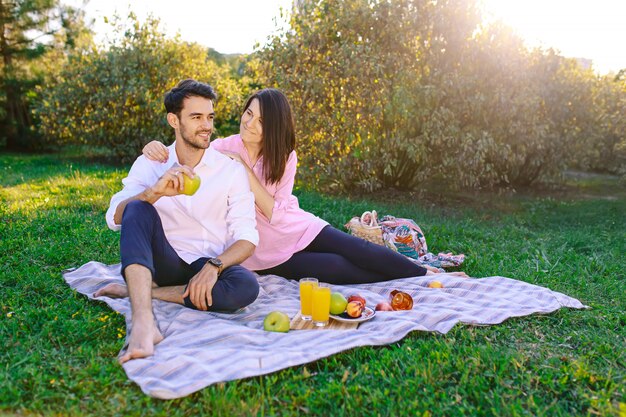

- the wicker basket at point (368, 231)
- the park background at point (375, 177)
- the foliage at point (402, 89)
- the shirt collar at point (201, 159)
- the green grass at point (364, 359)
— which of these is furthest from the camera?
the foliage at point (402, 89)

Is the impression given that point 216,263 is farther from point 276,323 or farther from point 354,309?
point 354,309

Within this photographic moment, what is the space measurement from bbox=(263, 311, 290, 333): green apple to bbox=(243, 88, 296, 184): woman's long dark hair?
1251 mm

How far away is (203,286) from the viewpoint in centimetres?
333

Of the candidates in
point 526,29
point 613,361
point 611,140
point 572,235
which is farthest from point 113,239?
point 611,140

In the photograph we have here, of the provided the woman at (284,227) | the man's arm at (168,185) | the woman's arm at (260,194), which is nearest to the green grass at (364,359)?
the man's arm at (168,185)

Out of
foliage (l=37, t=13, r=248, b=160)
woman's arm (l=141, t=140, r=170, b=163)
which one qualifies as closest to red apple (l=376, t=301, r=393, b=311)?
woman's arm (l=141, t=140, r=170, b=163)

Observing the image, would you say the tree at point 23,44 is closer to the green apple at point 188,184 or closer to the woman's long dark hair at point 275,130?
the woman's long dark hair at point 275,130

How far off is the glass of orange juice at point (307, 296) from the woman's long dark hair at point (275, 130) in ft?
3.44

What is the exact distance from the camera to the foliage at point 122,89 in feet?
38.8

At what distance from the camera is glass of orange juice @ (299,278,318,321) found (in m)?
3.44

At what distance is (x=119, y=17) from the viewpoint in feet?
40.4

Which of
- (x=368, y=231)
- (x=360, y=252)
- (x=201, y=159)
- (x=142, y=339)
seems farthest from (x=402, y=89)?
(x=142, y=339)

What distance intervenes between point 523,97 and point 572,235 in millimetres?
2325

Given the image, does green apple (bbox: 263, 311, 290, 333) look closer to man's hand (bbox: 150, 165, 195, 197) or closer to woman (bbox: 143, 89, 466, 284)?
man's hand (bbox: 150, 165, 195, 197)
